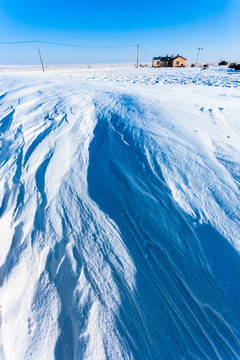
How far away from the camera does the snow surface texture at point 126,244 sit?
97 centimetres

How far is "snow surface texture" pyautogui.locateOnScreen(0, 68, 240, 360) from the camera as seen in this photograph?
967 millimetres

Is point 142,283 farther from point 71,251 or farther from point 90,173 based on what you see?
point 90,173

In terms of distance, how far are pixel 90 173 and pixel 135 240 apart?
0.81m

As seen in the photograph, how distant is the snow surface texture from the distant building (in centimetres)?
4444

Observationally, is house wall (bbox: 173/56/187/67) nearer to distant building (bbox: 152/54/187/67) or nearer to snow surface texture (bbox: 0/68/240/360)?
distant building (bbox: 152/54/187/67)

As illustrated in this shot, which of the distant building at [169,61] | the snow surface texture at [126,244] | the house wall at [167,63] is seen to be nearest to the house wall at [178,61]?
the distant building at [169,61]

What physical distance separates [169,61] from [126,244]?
155ft

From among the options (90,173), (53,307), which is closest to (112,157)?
(90,173)

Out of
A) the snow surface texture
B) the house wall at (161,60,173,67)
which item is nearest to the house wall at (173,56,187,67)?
the house wall at (161,60,173,67)

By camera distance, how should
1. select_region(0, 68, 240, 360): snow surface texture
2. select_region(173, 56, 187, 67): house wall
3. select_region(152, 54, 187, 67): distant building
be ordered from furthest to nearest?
select_region(173, 56, 187, 67): house wall
select_region(152, 54, 187, 67): distant building
select_region(0, 68, 240, 360): snow surface texture

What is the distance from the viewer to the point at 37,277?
1.23 metres

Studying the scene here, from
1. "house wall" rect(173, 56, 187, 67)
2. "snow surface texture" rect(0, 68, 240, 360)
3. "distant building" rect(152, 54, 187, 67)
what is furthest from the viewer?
"house wall" rect(173, 56, 187, 67)

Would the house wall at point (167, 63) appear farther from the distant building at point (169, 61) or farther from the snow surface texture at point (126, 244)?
the snow surface texture at point (126, 244)

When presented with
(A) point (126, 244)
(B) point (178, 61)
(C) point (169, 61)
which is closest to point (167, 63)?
(C) point (169, 61)
